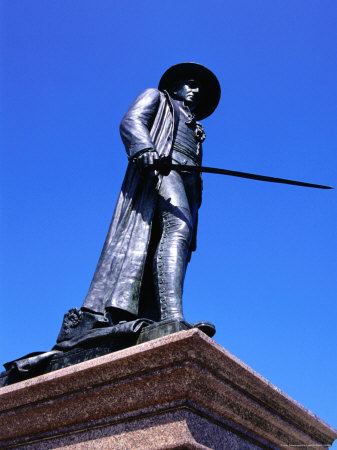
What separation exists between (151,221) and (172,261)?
54 cm

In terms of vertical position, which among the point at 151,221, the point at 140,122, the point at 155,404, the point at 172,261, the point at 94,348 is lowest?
the point at 155,404

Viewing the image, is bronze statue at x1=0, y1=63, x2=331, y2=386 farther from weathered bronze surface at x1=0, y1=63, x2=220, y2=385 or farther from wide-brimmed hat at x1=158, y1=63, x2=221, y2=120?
wide-brimmed hat at x1=158, y1=63, x2=221, y2=120

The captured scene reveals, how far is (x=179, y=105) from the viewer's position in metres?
6.37

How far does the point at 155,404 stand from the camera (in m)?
3.41

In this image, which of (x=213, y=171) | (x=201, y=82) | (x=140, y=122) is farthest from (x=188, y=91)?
(x=213, y=171)

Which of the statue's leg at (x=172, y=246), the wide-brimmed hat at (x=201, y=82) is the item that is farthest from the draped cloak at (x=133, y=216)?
the wide-brimmed hat at (x=201, y=82)

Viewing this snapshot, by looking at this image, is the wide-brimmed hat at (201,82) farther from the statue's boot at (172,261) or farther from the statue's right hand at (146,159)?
the statue's boot at (172,261)

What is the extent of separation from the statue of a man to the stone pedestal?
94 cm

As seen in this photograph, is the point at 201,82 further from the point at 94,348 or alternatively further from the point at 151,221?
the point at 94,348

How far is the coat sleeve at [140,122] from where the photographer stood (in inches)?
209

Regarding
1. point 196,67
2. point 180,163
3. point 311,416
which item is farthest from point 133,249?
point 196,67

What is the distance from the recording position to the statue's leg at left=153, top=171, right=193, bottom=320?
4625mm

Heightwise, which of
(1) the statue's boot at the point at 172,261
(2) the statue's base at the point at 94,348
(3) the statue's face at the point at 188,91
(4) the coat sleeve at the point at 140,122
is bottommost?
(2) the statue's base at the point at 94,348

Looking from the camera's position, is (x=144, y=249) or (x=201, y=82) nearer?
(x=144, y=249)
